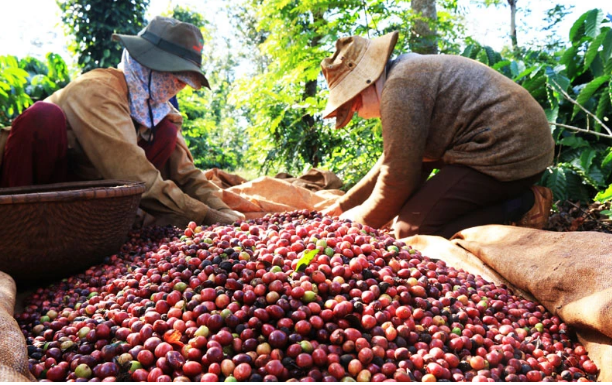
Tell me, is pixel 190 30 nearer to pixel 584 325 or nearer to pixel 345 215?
pixel 345 215

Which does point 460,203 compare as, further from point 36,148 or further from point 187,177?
point 36,148

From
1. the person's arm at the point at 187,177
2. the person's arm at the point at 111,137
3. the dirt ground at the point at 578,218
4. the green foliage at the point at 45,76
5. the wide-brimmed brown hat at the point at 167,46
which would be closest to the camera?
the person's arm at the point at 111,137

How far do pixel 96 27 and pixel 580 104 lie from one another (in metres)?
8.72

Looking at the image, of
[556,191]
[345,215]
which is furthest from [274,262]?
[556,191]

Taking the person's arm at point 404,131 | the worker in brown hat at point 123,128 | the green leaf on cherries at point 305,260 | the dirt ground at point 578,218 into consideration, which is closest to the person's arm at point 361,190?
the person's arm at point 404,131

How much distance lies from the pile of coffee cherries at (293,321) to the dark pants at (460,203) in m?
0.75

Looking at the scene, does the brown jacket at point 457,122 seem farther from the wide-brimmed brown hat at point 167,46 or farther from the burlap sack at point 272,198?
the wide-brimmed brown hat at point 167,46

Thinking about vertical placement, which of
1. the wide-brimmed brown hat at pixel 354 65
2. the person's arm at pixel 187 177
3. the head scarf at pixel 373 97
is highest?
the wide-brimmed brown hat at pixel 354 65

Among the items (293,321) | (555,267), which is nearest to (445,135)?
(555,267)

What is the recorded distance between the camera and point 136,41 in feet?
10.1

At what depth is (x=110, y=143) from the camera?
2.77 metres

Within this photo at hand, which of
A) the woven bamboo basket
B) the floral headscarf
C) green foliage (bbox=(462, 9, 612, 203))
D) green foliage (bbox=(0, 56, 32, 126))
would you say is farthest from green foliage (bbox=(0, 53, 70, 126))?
green foliage (bbox=(462, 9, 612, 203))

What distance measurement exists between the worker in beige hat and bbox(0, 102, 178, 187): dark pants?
5.36ft

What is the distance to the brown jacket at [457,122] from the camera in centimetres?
251
